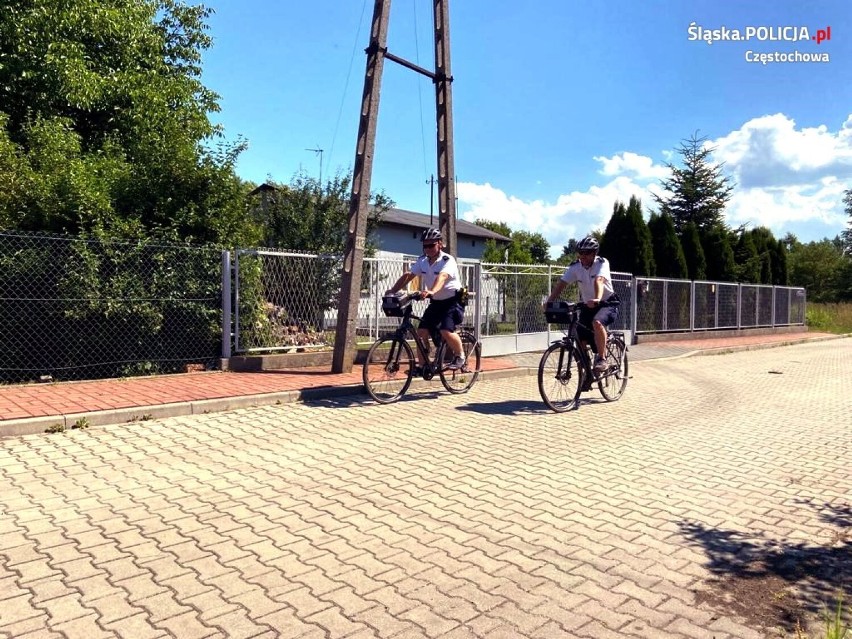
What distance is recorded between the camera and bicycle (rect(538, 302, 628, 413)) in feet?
25.3

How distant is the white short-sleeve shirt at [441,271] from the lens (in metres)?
7.94

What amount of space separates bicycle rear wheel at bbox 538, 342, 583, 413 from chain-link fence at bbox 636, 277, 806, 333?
437 inches

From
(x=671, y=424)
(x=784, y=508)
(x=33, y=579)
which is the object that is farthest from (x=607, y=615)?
(x=671, y=424)

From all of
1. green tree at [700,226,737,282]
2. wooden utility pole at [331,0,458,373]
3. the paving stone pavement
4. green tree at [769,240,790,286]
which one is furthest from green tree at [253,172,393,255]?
green tree at [769,240,790,286]

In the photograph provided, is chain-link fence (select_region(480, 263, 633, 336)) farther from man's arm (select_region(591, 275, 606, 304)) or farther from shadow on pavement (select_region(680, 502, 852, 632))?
shadow on pavement (select_region(680, 502, 852, 632))

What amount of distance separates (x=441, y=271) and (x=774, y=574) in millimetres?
5238

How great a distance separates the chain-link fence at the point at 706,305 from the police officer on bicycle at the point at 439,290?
11.6 metres

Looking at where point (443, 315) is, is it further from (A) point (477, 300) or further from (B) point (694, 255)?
(B) point (694, 255)

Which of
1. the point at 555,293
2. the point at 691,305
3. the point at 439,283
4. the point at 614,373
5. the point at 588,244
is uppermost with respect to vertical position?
the point at 588,244

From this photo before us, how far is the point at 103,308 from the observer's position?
8.45m

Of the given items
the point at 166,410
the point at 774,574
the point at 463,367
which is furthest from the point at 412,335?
the point at 774,574

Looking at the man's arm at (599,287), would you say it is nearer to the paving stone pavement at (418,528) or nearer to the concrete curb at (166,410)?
the paving stone pavement at (418,528)

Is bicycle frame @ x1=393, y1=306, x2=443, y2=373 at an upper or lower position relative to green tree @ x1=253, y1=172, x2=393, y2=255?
lower

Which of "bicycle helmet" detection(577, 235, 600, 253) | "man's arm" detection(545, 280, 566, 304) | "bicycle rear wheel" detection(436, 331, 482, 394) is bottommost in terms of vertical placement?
"bicycle rear wheel" detection(436, 331, 482, 394)
